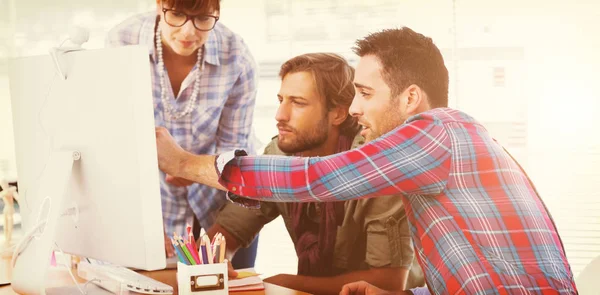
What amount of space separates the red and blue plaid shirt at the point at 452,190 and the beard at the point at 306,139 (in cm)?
58

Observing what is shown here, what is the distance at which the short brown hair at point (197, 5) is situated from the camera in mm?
2473

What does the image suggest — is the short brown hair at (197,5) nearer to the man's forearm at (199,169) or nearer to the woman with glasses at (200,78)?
the woman with glasses at (200,78)

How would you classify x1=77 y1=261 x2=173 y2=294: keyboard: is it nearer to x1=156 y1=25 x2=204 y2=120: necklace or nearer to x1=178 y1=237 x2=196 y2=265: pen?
x1=178 y1=237 x2=196 y2=265: pen

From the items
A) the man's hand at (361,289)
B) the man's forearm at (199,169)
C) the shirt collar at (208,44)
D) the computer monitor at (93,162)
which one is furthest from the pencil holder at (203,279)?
the shirt collar at (208,44)

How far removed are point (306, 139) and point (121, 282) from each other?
36.7 inches

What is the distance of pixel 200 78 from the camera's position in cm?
249

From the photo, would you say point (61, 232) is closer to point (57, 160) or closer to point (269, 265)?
point (57, 160)

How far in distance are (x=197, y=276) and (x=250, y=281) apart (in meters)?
0.32

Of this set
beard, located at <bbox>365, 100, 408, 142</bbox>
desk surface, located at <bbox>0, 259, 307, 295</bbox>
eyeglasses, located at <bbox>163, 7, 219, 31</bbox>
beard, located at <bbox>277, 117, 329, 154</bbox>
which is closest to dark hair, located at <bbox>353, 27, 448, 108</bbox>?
beard, located at <bbox>365, 100, 408, 142</bbox>

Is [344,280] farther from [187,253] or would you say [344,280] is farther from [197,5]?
[197,5]

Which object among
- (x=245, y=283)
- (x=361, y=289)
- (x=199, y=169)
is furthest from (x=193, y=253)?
(x=361, y=289)

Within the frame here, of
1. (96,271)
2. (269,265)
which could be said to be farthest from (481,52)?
(96,271)

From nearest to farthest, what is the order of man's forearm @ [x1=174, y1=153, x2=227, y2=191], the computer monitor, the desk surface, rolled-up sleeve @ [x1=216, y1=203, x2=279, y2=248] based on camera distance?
1. the computer monitor
2. the desk surface
3. man's forearm @ [x1=174, y1=153, x2=227, y2=191]
4. rolled-up sleeve @ [x1=216, y1=203, x2=279, y2=248]

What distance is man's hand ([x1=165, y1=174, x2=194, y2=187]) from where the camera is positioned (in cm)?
251
